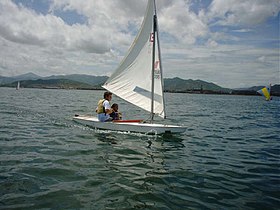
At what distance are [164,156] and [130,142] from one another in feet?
9.75

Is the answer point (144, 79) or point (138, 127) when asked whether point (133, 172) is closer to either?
point (138, 127)

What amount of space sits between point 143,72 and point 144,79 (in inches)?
18.7

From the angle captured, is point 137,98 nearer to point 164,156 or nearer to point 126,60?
point 126,60

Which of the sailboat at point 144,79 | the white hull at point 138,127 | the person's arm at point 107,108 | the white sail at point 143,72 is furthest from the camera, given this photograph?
the person's arm at point 107,108

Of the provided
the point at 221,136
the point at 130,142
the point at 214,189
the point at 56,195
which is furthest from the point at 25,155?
the point at 221,136

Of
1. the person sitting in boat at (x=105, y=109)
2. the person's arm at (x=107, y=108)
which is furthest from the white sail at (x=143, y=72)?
the person's arm at (x=107, y=108)

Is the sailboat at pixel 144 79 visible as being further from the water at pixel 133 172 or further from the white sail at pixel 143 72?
the water at pixel 133 172

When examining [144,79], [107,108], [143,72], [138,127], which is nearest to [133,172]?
[138,127]

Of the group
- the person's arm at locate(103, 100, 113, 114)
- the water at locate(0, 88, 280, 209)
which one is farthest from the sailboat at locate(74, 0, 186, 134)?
the water at locate(0, 88, 280, 209)

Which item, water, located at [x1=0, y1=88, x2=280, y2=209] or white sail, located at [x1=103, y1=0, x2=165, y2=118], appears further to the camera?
white sail, located at [x1=103, y1=0, x2=165, y2=118]

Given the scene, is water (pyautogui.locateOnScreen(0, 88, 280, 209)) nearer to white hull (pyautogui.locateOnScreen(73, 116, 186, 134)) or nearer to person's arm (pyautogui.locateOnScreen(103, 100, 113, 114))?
white hull (pyautogui.locateOnScreen(73, 116, 186, 134))

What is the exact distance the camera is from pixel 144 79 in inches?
662

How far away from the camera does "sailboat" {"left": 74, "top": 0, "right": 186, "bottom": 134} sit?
16.1 m

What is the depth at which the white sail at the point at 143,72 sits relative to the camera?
16.4 metres
